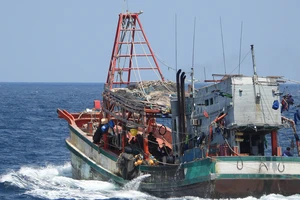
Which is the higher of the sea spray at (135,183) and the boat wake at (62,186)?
the sea spray at (135,183)

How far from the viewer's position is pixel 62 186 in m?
35.2

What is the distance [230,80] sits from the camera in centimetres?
2853

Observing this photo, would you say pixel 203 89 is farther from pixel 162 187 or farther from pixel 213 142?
pixel 162 187

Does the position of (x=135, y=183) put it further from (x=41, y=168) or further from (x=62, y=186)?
(x=41, y=168)

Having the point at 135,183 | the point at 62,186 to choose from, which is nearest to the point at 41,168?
the point at 62,186

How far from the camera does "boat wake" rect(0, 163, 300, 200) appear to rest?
104 feet

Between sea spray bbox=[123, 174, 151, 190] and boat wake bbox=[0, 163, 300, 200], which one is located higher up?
sea spray bbox=[123, 174, 151, 190]

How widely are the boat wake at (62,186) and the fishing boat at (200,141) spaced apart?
0.42m

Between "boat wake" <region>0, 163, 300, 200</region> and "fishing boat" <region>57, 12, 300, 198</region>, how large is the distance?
418mm

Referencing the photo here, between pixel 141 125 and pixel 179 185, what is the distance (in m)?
3.53

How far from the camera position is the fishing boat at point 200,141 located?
91.9 feet

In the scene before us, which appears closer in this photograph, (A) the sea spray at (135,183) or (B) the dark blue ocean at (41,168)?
(A) the sea spray at (135,183)

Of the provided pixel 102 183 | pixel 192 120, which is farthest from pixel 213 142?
pixel 102 183

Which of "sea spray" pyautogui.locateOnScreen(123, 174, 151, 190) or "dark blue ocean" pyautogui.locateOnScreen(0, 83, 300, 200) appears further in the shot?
"dark blue ocean" pyautogui.locateOnScreen(0, 83, 300, 200)
